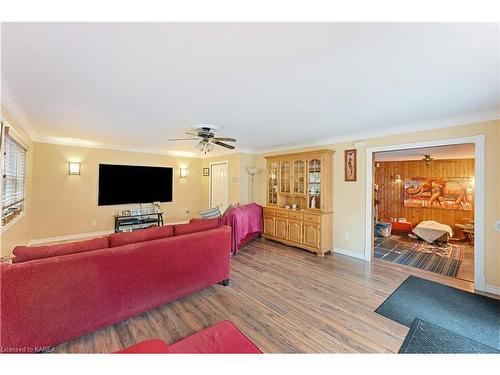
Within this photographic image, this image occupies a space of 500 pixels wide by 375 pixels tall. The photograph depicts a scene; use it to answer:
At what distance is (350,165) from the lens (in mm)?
4172

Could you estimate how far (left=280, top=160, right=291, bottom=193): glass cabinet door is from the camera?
196 inches

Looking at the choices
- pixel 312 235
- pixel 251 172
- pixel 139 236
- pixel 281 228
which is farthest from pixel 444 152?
pixel 139 236

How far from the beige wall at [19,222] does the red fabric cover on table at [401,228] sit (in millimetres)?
8282

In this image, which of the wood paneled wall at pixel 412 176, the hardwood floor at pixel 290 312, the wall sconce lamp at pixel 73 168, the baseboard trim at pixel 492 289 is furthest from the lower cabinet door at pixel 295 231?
the wall sconce lamp at pixel 73 168

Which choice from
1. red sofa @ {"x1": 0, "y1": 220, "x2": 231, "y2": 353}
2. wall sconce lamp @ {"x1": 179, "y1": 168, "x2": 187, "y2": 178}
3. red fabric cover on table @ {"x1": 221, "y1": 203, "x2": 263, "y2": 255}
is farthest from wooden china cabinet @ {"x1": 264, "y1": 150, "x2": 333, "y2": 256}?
wall sconce lamp @ {"x1": 179, "y1": 168, "x2": 187, "y2": 178}

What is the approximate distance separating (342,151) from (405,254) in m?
2.45

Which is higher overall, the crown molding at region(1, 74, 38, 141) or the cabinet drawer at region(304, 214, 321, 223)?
the crown molding at region(1, 74, 38, 141)

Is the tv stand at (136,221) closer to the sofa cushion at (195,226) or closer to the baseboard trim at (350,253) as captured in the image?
the sofa cushion at (195,226)

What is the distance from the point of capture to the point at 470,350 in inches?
70.9

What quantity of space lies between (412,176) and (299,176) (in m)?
4.61

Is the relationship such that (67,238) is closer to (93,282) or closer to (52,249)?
(52,249)

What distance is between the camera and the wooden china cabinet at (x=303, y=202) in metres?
4.27

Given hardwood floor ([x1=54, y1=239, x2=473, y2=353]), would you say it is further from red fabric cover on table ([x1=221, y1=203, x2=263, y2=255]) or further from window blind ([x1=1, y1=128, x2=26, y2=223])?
window blind ([x1=1, y1=128, x2=26, y2=223])
